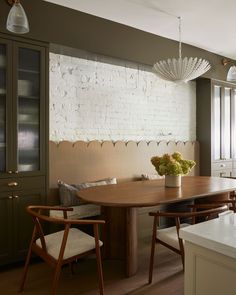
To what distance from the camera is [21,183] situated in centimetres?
268

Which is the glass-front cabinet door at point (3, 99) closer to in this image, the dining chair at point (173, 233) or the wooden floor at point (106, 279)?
the wooden floor at point (106, 279)

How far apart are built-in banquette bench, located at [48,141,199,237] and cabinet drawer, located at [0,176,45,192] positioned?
1.03 ft

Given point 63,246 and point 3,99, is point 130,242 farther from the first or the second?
point 3,99

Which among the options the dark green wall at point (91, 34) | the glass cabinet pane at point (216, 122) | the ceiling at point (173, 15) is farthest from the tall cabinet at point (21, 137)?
the glass cabinet pane at point (216, 122)

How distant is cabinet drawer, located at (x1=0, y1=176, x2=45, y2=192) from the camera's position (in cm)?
259

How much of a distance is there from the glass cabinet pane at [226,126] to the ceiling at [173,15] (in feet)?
3.63

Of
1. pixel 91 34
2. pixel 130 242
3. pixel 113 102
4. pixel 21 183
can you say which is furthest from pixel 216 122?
pixel 21 183

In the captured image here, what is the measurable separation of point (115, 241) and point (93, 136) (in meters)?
1.37

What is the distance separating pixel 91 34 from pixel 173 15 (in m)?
0.95

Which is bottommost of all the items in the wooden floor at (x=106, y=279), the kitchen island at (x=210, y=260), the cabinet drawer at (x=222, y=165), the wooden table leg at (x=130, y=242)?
the wooden floor at (x=106, y=279)

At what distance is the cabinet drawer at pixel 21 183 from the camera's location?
2590 millimetres

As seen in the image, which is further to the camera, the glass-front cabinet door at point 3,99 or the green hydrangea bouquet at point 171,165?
the green hydrangea bouquet at point 171,165

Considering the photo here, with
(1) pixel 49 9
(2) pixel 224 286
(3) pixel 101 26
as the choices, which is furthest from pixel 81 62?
(2) pixel 224 286

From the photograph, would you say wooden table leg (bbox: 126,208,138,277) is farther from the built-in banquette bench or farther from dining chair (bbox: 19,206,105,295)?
the built-in banquette bench
